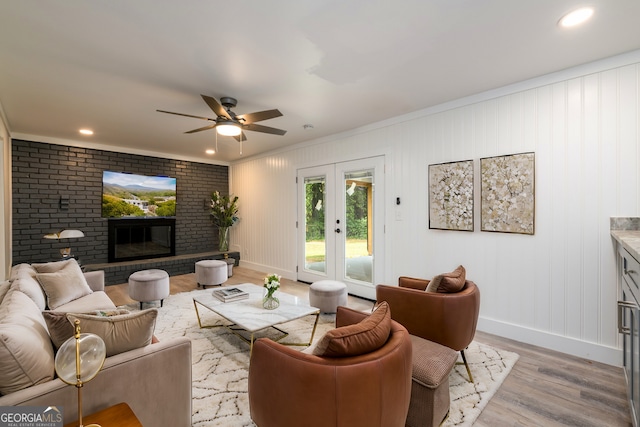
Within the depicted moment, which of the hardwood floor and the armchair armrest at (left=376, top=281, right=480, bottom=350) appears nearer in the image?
the hardwood floor

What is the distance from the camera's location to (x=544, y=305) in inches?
110

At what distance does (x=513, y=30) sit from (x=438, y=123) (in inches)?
57.0

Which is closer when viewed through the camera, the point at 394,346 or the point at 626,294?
the point at 394,346

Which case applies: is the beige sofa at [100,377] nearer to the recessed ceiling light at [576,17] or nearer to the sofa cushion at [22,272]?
the sofa cushion at [22,272]

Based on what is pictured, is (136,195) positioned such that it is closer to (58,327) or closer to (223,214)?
(223,214)

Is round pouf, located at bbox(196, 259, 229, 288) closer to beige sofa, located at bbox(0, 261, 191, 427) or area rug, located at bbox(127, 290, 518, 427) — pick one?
area rug, located at bbox(127, 290, 518, 427)

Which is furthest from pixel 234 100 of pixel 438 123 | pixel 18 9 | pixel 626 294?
pixel 626 294

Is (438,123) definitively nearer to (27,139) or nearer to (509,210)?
(509,210)

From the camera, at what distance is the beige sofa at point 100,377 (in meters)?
1.17

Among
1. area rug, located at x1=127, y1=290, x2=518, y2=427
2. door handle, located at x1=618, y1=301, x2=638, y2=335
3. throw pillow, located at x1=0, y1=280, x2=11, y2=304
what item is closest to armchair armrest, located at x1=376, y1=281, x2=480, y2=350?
area rug, located at x1=127, y1=290, x2=518, y2=427

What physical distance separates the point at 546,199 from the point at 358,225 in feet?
7.53

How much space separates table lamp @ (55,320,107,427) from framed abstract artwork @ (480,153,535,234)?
3.29 m

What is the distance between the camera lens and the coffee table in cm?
245

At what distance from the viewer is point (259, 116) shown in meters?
2.96
